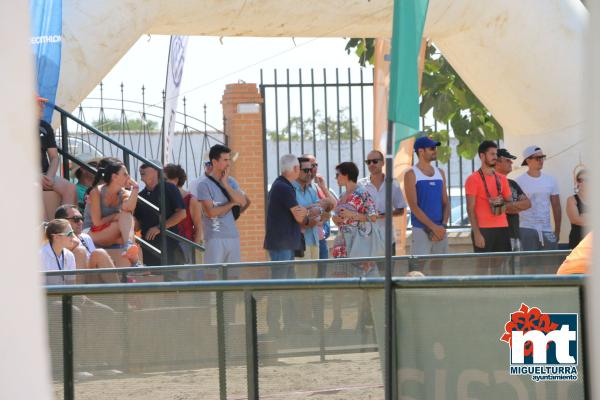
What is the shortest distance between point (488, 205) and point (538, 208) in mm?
646

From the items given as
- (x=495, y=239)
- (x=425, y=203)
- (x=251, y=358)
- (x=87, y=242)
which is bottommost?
(x=251, y=358)

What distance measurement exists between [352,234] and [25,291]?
8817 millimetres

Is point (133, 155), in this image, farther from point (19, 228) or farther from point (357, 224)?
point (19, 228)

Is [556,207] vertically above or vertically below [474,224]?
above

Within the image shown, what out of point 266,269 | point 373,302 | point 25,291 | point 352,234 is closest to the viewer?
point 25,291

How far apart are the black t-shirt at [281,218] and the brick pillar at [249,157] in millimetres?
5537

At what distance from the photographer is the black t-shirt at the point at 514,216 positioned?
36.2ft

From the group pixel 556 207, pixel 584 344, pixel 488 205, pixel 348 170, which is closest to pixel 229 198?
pixel 348 170

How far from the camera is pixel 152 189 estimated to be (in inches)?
422

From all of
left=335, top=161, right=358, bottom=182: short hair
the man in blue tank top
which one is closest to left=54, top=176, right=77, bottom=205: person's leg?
left=335, top=161, right=358, bottom=182: short hair

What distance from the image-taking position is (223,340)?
19.8ft

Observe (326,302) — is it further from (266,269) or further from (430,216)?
(430,216)

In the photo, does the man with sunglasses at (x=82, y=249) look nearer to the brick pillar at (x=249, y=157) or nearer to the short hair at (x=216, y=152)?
the short hair at (x=216, y=152)

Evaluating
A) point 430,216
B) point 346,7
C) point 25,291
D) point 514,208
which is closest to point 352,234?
point 430,216
